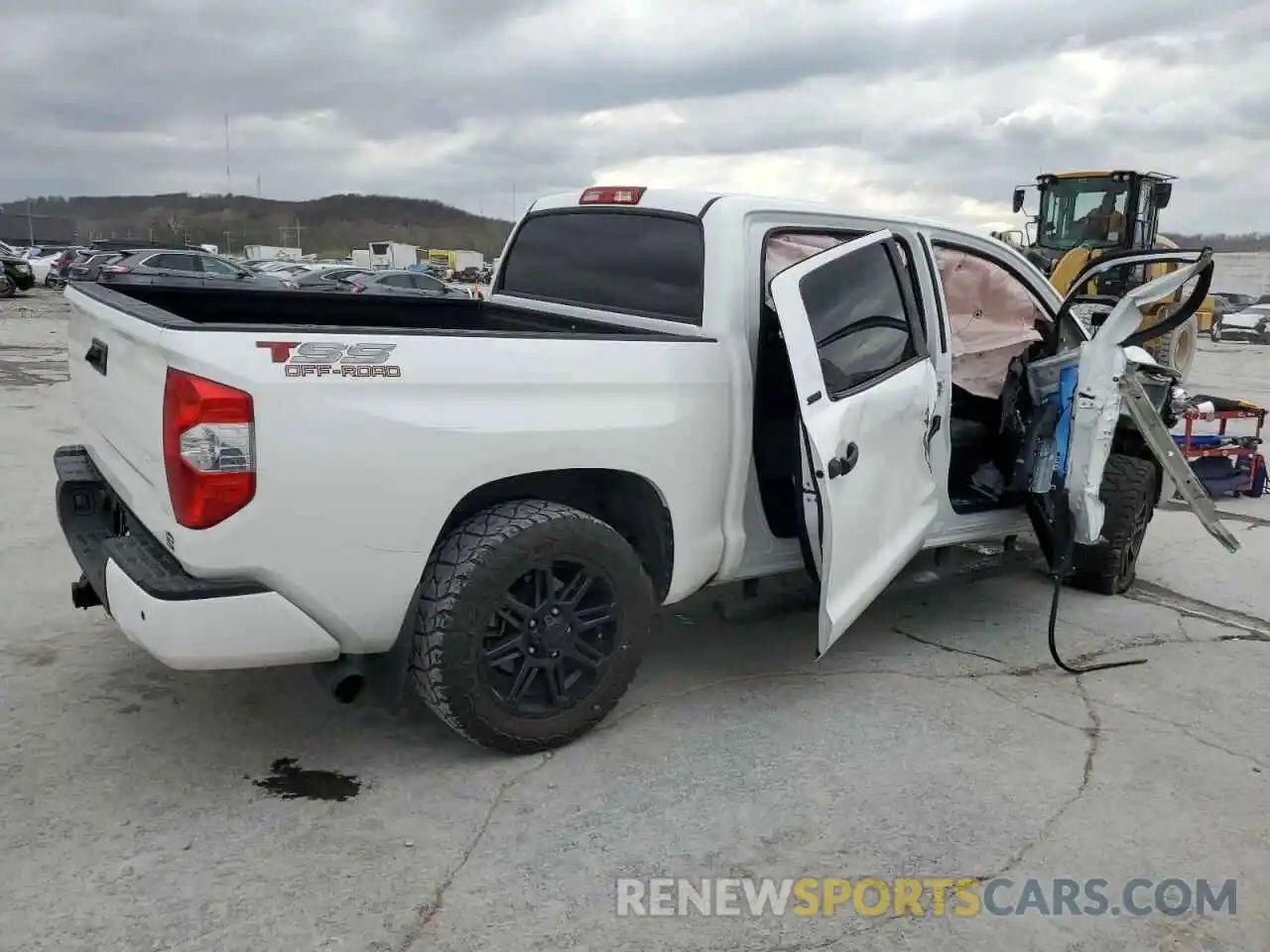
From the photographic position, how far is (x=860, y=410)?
12.2 ft

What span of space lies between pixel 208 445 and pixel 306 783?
1212 mm

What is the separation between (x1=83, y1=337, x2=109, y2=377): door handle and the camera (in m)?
3.40

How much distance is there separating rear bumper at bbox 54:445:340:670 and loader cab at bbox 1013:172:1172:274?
15.7m

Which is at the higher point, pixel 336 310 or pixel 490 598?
pixel 336 310

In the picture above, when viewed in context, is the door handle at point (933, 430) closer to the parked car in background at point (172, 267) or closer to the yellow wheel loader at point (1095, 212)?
the yellow wheel loader at point (1095, 212)

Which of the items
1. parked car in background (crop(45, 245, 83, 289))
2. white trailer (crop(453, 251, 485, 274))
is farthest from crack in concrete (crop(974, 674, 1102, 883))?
white trailer (crop(453, 251, 485, 274))

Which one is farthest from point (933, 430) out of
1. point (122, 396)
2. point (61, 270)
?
point (61, 270)

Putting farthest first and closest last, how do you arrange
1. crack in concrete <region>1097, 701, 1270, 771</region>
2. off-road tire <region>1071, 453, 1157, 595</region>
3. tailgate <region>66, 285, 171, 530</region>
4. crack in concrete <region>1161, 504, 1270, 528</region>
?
crack in concrete <region>1161, 504, 1270, 528</region> → off-road tire <region>1071, 453, 1157, 595</region> → crack in concrete <region>1097, 701, 1270, 771</region> → tailgate <region>66, 285, 171, 530</region>

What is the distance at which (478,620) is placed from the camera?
3131mm

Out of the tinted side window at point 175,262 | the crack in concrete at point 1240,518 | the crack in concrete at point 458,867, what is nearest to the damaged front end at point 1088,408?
the crack in concrete at point 458,867

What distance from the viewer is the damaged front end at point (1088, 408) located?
4.28m

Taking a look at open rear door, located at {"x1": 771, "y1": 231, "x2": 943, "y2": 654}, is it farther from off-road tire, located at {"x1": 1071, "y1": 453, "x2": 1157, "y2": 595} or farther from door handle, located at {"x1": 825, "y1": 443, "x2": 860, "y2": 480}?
off-road tire, located at {"x1": 1071, "y1": 453, "x2": 1157, "y2": 595}

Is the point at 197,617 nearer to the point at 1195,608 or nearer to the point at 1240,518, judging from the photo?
the point at 1195,608

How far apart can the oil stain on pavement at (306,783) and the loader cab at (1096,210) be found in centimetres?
1549
